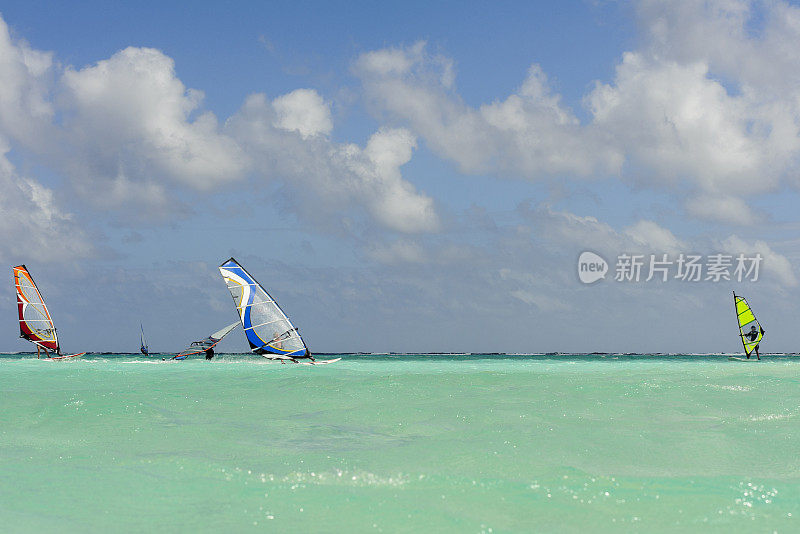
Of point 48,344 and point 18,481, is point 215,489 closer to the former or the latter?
point 18,481

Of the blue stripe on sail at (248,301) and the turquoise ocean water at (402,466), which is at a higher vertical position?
the blue stripe on sail at (248,301)

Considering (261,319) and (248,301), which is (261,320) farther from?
(248,301)

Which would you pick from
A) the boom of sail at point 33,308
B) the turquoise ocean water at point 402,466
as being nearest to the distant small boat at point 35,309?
the boom of sail at point 33,308

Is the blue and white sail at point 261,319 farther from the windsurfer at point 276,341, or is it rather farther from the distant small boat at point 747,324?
the distant small boat at point 747,324

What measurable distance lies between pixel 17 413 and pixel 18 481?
7.12 meters

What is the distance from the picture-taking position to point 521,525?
A: 637 centimetres

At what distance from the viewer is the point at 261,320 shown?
1875 inches

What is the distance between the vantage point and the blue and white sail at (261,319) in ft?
153

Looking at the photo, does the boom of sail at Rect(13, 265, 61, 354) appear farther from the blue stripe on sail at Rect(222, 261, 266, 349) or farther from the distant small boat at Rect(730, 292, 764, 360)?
the distant small boat at Rect(730, 292, 764, 360)

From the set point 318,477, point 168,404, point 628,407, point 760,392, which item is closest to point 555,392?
point 628,407

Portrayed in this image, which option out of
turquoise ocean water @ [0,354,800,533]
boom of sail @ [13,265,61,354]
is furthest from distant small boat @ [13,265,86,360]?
turquoise ocean water @ [0,354,800,533]

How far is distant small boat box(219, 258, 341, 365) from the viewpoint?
153 feet

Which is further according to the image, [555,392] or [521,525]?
[555,392]

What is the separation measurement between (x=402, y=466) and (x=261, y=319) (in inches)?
1576
